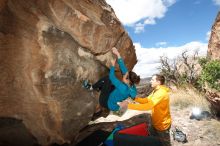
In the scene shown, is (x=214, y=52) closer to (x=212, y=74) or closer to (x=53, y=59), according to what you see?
(x=212, y=74)

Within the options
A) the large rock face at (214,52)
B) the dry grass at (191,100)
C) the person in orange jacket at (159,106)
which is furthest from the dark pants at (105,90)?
the dry grass at (191,100)

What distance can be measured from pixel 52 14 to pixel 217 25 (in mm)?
10195

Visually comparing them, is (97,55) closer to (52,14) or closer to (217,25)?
(52,14)

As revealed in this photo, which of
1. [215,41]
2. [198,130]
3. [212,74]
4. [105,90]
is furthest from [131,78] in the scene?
[215,41]

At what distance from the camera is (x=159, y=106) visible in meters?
6.62

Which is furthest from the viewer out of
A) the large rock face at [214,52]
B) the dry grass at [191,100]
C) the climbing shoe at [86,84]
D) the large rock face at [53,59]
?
the dry grass at [191,100]

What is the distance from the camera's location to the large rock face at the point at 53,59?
23.1 ft

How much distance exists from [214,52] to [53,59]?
10090 millimetres

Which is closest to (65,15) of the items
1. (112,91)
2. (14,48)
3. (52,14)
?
(52,14)

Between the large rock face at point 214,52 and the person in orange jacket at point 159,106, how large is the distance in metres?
8.02

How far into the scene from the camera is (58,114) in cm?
777

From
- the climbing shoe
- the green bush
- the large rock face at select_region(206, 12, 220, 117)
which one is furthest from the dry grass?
the climbing shoe

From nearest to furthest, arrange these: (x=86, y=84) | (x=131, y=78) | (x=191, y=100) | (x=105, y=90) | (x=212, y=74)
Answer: (x=131, y=78), (x=105, y=90), (x=86, y=84), (x=212, y=74), (x=191, y=100)

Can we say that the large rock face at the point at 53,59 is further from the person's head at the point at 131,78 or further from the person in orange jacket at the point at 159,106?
the person in orange jacket at the point at 159,106
